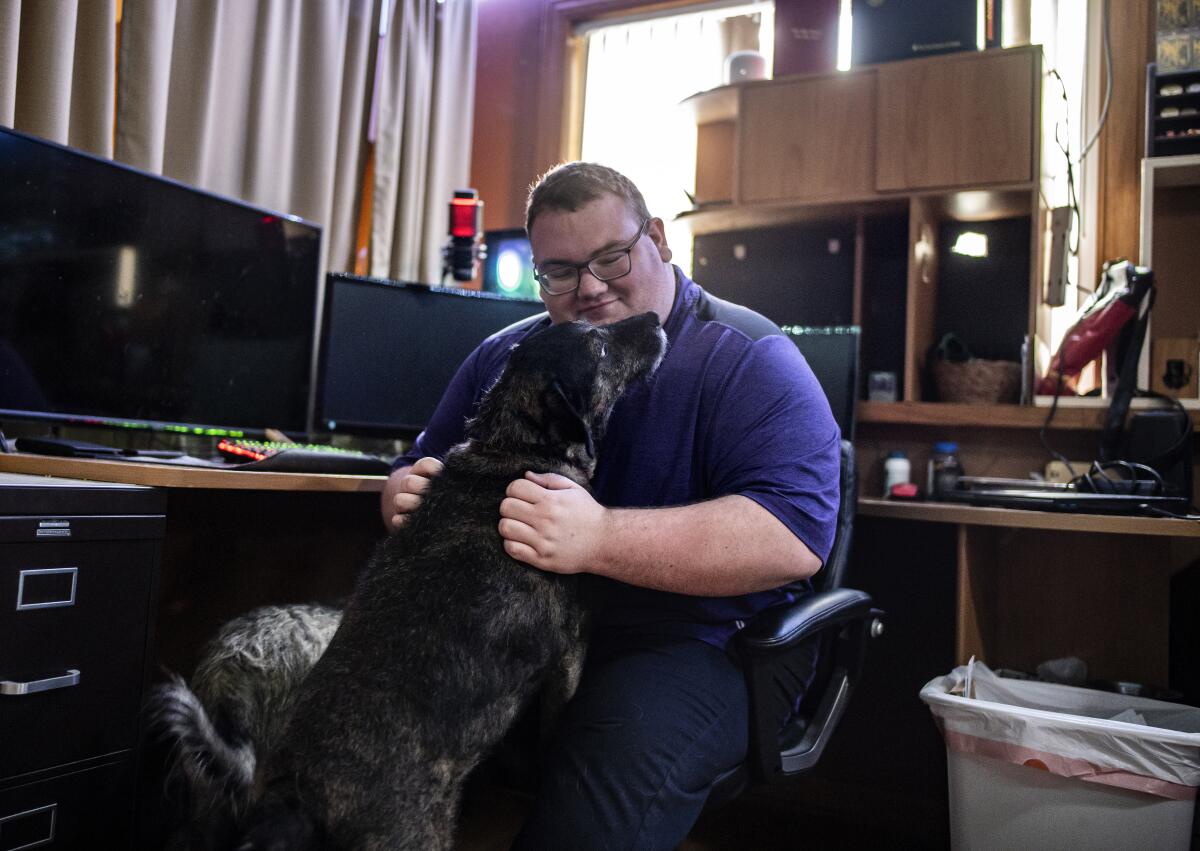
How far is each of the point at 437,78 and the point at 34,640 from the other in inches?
117

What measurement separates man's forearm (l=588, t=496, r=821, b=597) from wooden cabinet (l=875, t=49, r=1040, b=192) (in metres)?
1.73

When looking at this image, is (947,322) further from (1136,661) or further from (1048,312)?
(1136,661)

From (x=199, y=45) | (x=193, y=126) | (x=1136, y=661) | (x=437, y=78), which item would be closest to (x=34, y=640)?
(x=193, y=126)

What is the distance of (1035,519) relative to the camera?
76.9 inches

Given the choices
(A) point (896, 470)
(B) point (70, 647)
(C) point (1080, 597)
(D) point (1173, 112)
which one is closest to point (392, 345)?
(B) point (70, 647)

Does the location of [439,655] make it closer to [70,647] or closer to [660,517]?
[660,517]

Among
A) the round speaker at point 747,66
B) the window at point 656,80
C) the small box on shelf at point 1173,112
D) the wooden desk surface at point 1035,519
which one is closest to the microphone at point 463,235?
the window at point 656,80

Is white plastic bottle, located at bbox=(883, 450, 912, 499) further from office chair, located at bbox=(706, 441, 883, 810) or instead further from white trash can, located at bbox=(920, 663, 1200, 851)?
office chair, located at bbox=(706, 441, 883, 810)

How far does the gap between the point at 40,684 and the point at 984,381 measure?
2.37 metres

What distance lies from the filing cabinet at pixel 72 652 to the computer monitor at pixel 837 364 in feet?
5.10

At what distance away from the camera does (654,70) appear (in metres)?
4.02

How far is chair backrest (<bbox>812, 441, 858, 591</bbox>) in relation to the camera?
1800 mm

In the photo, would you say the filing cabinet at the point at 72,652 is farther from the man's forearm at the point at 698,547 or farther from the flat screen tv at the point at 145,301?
the man's forearm at the point at 698,547

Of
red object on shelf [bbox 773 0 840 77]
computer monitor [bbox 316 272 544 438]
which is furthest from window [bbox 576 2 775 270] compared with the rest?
computer monitor [bbox 316 272 544 438]
